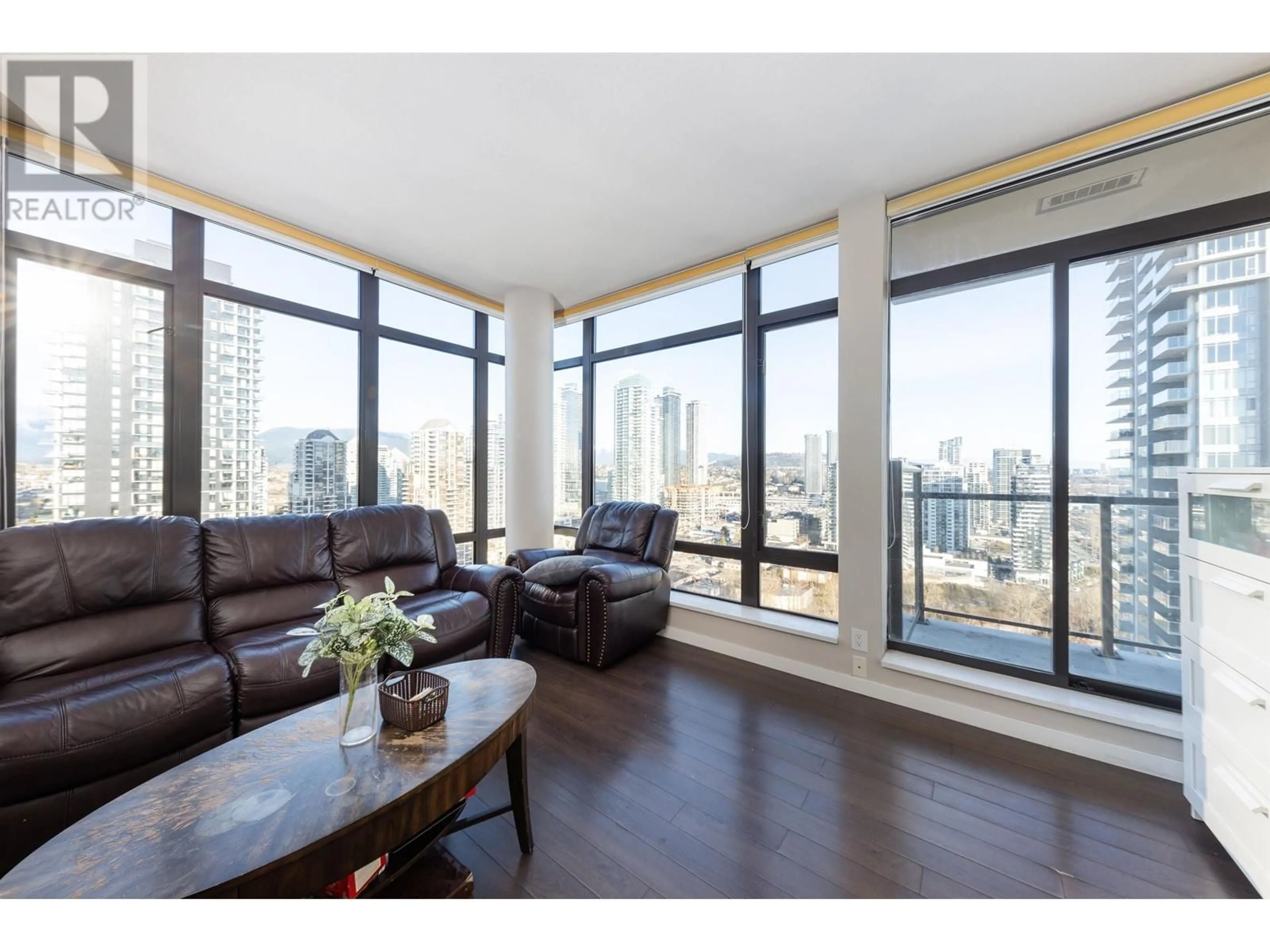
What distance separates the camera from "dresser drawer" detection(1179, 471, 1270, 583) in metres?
1.25

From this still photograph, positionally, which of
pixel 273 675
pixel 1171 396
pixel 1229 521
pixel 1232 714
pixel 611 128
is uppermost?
pixel 611 128

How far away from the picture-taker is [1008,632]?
2.24 m

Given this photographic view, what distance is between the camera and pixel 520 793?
53.6 inches

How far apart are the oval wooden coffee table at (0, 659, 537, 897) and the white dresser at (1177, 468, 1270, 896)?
2.12 m

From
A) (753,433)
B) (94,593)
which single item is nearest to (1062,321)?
(753,433)

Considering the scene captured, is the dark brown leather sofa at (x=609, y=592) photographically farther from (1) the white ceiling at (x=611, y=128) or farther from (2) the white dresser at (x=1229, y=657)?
(2) the white dresser at (x=1229, y=657)

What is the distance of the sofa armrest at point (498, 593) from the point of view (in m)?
2.64

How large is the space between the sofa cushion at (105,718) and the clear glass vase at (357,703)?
87cm

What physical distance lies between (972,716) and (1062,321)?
1981 mm

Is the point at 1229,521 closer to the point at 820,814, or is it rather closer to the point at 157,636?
the point at 820,814

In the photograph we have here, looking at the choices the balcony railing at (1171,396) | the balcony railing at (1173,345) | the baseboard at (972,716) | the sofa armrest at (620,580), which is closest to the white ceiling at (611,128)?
the balcony railing at (1173,345)
